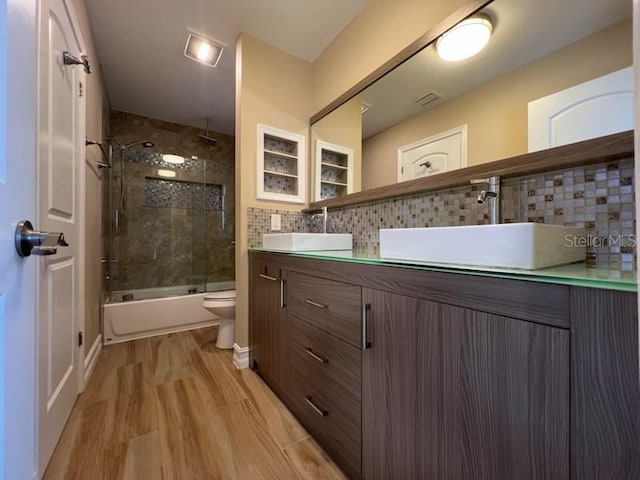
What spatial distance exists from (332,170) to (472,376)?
5.35 ft

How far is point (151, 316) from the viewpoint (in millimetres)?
2438

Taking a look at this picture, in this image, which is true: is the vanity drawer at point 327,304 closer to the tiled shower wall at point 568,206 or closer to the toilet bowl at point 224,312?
the tiled shower wall at point 568,206

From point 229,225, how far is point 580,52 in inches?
132

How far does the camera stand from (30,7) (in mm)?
559

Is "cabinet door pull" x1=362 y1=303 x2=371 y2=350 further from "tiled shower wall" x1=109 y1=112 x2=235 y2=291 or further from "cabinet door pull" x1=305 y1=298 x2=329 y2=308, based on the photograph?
"tiled shower wall" x1=109 y1=112 x2=235 y2=291

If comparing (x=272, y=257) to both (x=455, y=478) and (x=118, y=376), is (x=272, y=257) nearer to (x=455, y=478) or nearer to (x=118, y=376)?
(x=455, y=478)

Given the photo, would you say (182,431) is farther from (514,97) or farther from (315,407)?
(514,97)

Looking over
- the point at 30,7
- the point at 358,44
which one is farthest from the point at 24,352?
the point at 358,44

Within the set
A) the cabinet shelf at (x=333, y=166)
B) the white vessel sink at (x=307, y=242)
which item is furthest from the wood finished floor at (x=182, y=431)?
the cabinet shelf at (x=333, y=166)

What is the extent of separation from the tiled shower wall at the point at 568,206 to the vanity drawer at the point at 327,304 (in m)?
0.62

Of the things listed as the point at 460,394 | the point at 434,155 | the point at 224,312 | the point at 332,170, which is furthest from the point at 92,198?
the point at 460,394

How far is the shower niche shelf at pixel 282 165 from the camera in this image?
6.54 feet

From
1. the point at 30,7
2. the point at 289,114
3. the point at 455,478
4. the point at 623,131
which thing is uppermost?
the point at 289,114

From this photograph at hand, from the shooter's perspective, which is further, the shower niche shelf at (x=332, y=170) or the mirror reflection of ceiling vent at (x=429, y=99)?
the shower niche shelf at (x=332, y=170)
